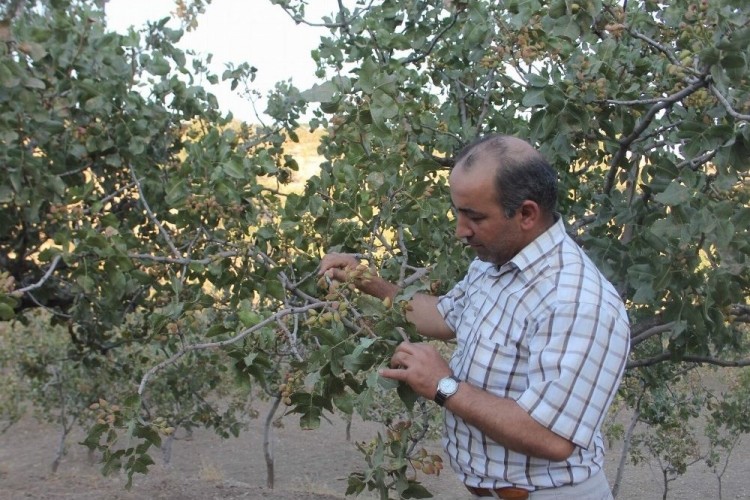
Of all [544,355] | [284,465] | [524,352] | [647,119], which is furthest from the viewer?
[284,465]

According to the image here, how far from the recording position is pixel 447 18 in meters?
4.14

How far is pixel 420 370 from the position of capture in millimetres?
1922

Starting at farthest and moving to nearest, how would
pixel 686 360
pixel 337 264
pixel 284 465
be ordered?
1. pixel 284 465
2. pixel 686 360
3. pixel 337 264

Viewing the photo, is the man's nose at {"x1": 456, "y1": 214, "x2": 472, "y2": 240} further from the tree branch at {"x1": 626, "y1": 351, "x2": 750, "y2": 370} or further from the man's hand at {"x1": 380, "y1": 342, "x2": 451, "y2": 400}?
the tree branch at {"x1": 626, "y1": 351, "x2": 750, "y2": 370}

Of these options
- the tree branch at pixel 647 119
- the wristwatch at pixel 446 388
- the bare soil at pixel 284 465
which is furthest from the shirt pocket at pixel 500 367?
the bare soil at pixel 284 465

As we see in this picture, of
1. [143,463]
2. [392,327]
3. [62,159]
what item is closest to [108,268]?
[62,159]

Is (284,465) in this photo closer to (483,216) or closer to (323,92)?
(323,92)

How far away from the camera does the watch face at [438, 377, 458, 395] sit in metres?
1.91

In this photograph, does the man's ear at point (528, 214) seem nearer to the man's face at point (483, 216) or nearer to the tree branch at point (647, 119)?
the man's face at point (483, 216)

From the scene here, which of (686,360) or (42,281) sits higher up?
(686,360)

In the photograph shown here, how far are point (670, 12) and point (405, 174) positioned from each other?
1099 millimetres

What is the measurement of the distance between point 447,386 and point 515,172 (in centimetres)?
48

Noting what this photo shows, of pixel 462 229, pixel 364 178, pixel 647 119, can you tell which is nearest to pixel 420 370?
pixel 462 229

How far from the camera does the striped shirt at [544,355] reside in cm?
182
